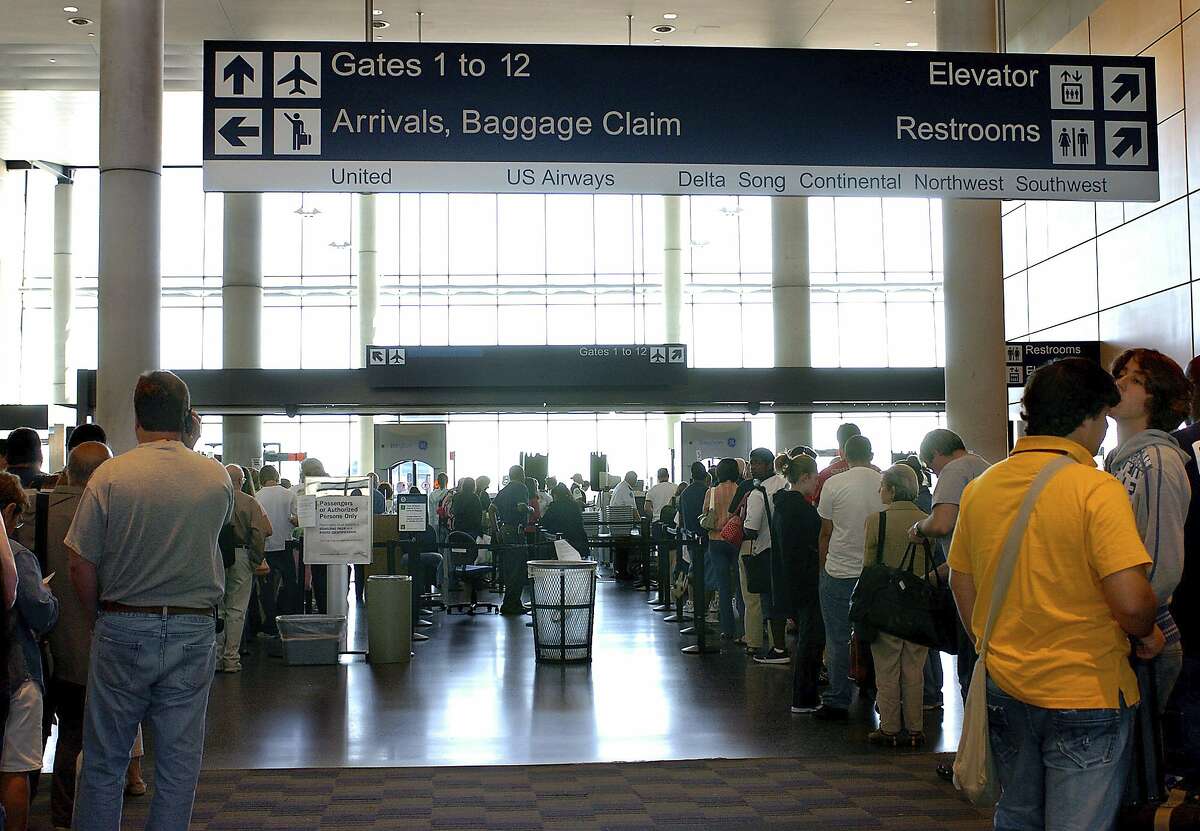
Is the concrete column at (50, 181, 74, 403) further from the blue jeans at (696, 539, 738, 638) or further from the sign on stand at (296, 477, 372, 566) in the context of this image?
the blue jeans at (696, 539, 738, 638)

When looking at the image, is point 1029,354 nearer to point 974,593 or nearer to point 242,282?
point 974,593

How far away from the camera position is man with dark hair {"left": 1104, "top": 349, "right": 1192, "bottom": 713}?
11.0ft

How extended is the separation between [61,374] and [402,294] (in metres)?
9.16

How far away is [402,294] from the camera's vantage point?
33375 mm

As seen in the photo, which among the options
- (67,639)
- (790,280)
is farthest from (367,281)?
(67,639)

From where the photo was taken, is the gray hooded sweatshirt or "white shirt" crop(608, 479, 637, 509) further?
"white shirt" crop(608, 479, 637, 509)

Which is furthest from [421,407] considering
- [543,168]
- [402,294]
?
[402,294]

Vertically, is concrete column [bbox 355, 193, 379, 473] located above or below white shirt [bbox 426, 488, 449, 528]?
above

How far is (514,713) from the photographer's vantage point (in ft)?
26.3

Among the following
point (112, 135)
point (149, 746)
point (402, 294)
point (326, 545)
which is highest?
point (402, 294)

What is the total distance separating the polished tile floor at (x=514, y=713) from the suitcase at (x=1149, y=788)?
363 cm

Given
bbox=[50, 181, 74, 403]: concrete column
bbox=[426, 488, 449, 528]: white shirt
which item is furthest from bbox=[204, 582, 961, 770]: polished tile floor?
bbox=[50, 181, 74, 403]: concrete column

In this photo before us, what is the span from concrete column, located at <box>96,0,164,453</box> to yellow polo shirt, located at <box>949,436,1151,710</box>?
627cm

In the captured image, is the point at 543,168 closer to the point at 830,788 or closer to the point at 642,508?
the point at 830,788
